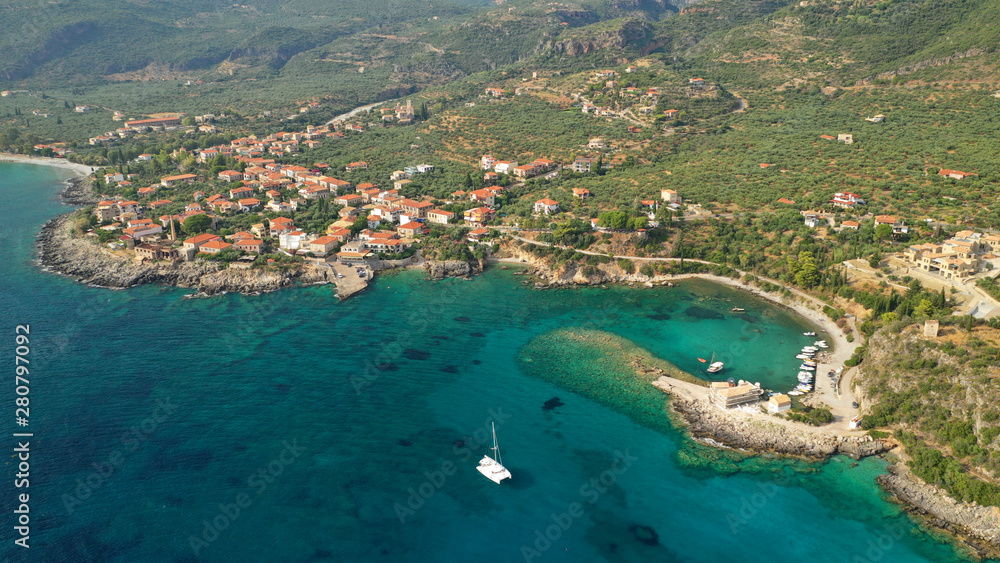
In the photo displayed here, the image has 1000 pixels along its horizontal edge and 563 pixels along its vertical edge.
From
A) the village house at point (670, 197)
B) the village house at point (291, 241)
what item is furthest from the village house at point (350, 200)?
the village house at point (670, 197)

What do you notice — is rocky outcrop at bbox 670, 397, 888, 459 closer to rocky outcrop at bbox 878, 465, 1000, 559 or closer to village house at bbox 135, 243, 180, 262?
rocky outcrop at bbox 878, 465, 1000, 559

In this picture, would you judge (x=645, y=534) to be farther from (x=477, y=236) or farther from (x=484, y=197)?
(x=484, y=197)

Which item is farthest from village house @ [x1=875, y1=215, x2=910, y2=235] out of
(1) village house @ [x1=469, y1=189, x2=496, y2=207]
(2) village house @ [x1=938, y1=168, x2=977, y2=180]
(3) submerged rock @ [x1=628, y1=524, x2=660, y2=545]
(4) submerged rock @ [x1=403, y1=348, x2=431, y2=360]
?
(4) submerged rock @ [x1=403, y1=348, x2=431, y2=360]

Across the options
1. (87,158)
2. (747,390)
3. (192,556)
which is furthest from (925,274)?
(87,158)

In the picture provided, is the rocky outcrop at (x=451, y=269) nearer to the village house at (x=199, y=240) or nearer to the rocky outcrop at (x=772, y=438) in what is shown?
the village house at (x=199, y=240)

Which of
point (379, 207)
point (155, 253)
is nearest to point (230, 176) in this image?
point (379, 207)

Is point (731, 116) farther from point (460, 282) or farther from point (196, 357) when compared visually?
point (196, 357)

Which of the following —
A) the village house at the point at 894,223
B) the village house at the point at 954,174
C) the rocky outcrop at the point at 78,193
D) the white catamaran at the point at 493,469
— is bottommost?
the rocky outcrop at the point at 78,193
